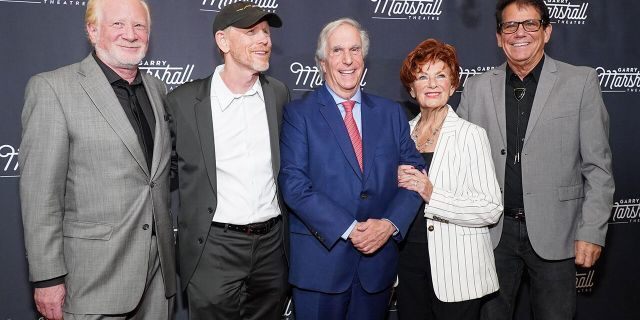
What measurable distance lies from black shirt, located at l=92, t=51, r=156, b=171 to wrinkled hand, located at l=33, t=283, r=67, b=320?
60cm

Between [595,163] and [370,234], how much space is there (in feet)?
4.16

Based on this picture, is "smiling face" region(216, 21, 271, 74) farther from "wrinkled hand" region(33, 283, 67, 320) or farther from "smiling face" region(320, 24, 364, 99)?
"wrinkled hand" region(33, 283, 67, 320)

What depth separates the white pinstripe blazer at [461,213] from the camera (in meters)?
2.48

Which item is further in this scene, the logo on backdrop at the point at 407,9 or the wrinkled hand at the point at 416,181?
the logo on backdrop at the point at 407,9

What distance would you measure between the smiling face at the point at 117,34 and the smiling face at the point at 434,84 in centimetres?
130

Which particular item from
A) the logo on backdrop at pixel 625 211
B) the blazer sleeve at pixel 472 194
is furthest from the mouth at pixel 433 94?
the logo on backdrop at pixel 625 211

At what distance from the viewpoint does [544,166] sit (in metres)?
2.79

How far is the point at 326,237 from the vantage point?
236 centimetres

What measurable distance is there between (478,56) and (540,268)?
63.7 inches

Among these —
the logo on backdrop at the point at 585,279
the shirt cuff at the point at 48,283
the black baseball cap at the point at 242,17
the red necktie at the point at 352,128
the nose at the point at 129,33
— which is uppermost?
the black baseball cap at the point at 242,17

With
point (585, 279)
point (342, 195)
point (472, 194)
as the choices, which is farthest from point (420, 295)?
point (585, 279)

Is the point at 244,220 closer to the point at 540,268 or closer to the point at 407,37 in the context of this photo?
the point at 540,268

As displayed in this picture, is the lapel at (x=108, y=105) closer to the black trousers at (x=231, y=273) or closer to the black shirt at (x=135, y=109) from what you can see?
the black shirt at (x=135, y=109)

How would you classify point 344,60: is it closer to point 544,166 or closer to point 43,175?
point 544,166
